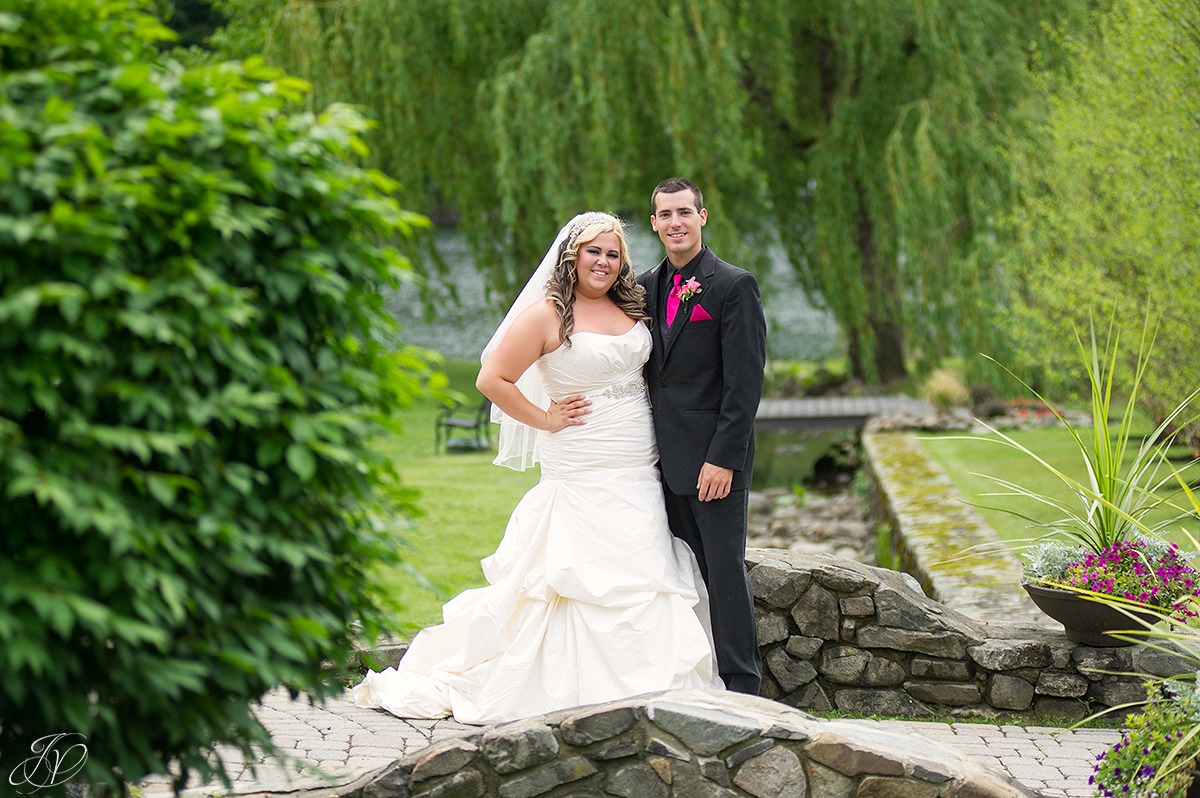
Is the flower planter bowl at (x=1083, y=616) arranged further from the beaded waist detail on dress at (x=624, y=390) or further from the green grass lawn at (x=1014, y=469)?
the green grass lawn at (x=1014, y=469)

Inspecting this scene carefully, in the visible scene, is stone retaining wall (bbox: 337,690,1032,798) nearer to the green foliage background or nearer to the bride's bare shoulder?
the bride's bare shoulder

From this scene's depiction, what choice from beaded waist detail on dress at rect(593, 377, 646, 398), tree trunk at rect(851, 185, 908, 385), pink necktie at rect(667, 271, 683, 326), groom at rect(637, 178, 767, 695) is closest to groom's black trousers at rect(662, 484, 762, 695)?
groom at rect(637, 178, 767, 695)

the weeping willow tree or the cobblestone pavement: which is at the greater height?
the weeping willow tree

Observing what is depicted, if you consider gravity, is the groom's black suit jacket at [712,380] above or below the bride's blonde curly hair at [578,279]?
below

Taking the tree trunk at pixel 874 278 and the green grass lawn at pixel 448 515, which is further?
the tree trunk at pixel 874 278

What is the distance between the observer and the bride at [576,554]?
4.39m

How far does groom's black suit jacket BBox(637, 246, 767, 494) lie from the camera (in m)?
4.47

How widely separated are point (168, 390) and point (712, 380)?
261 cm

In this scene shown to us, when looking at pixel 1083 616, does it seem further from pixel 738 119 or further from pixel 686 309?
pixel 738 119

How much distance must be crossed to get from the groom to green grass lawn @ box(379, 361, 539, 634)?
1157 mm

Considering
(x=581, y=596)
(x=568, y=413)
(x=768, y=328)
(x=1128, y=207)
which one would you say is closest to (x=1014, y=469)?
(x=1128, y=207)

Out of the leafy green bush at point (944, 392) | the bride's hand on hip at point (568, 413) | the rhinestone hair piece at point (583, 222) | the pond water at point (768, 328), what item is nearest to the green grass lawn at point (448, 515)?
the bride's hand on hip at point (568, 413)

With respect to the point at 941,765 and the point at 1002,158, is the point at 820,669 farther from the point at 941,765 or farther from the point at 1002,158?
the point at 1002,158

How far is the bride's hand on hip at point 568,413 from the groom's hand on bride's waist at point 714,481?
516mm
